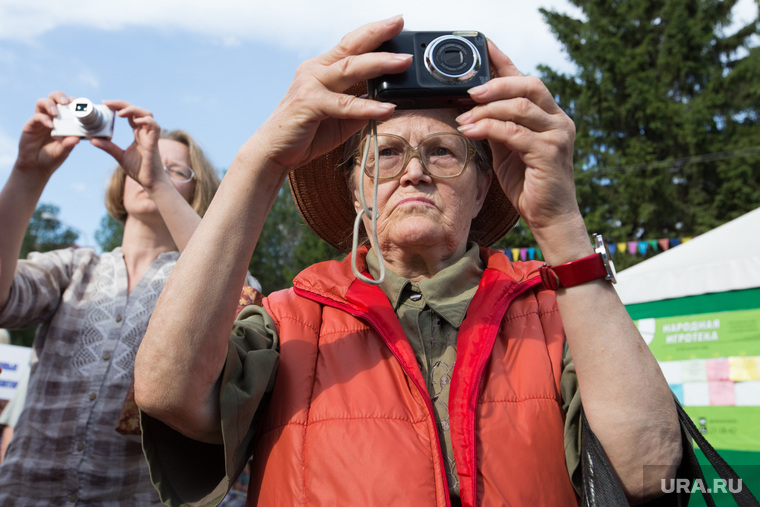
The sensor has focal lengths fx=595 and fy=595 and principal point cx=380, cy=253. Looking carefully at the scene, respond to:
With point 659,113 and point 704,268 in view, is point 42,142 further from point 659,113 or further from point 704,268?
point 659,113

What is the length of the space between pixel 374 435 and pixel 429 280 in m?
0.53

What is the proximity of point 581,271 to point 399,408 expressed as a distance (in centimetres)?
53

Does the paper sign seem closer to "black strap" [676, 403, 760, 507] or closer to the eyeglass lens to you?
the eyeglass lens

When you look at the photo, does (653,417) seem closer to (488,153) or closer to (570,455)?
(570,455)

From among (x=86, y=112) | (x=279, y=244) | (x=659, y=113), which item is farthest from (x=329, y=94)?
(x=279, y=244)

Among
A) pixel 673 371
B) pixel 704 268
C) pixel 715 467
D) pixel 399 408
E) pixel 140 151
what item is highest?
pixel 140 151

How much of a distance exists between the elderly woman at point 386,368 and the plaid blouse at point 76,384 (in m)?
0.86

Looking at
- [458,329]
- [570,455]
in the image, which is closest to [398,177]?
[458,329]

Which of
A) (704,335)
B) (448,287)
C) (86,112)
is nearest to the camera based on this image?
(448,287)

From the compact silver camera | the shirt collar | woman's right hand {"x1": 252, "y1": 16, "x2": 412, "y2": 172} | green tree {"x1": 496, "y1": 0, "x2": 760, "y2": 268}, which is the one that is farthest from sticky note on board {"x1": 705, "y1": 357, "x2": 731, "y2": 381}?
green tree {"x1": 496, "y1": 0, "x2": 760, "y2": 268}

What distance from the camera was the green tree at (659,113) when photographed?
17688mm

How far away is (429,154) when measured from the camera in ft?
5.79

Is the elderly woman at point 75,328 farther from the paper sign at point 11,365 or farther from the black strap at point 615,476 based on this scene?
the paper sign at point 11,365

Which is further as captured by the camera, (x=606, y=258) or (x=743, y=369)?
(x=743, y=369)
